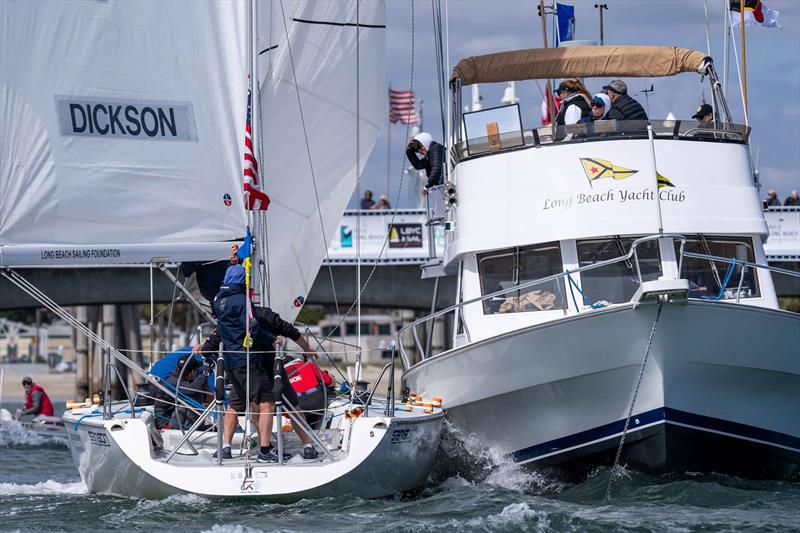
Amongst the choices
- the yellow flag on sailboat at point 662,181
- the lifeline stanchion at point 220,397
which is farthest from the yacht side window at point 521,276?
the lifeline stanchion at point 220,397

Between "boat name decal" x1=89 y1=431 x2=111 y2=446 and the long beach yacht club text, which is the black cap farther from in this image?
"boat name decal" x1=89 y1=431 x2=111 y2=446

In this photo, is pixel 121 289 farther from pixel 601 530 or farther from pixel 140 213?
pixel 601 530

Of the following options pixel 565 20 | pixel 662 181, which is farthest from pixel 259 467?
pixel 565 20

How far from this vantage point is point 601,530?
12.2 metres

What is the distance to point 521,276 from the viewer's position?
16531 millimetres

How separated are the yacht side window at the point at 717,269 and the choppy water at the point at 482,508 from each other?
218 centimetres

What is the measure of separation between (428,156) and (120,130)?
5.07 meters

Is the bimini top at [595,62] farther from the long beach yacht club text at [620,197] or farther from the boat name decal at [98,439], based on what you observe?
the boat name decal at [98,439]

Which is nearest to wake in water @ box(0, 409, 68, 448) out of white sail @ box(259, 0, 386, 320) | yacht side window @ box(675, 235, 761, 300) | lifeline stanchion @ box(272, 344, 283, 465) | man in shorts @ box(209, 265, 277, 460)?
white sail @ box(259, 0, 386, 320)

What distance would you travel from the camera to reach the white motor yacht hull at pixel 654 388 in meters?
→ 14.3

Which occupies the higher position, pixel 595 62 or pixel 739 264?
pixel 595 62

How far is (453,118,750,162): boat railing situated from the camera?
1594 centimetres

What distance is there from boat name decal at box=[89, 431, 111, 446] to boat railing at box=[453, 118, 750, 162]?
5.98 metres

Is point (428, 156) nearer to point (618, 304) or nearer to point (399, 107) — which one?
point (618, 304)
